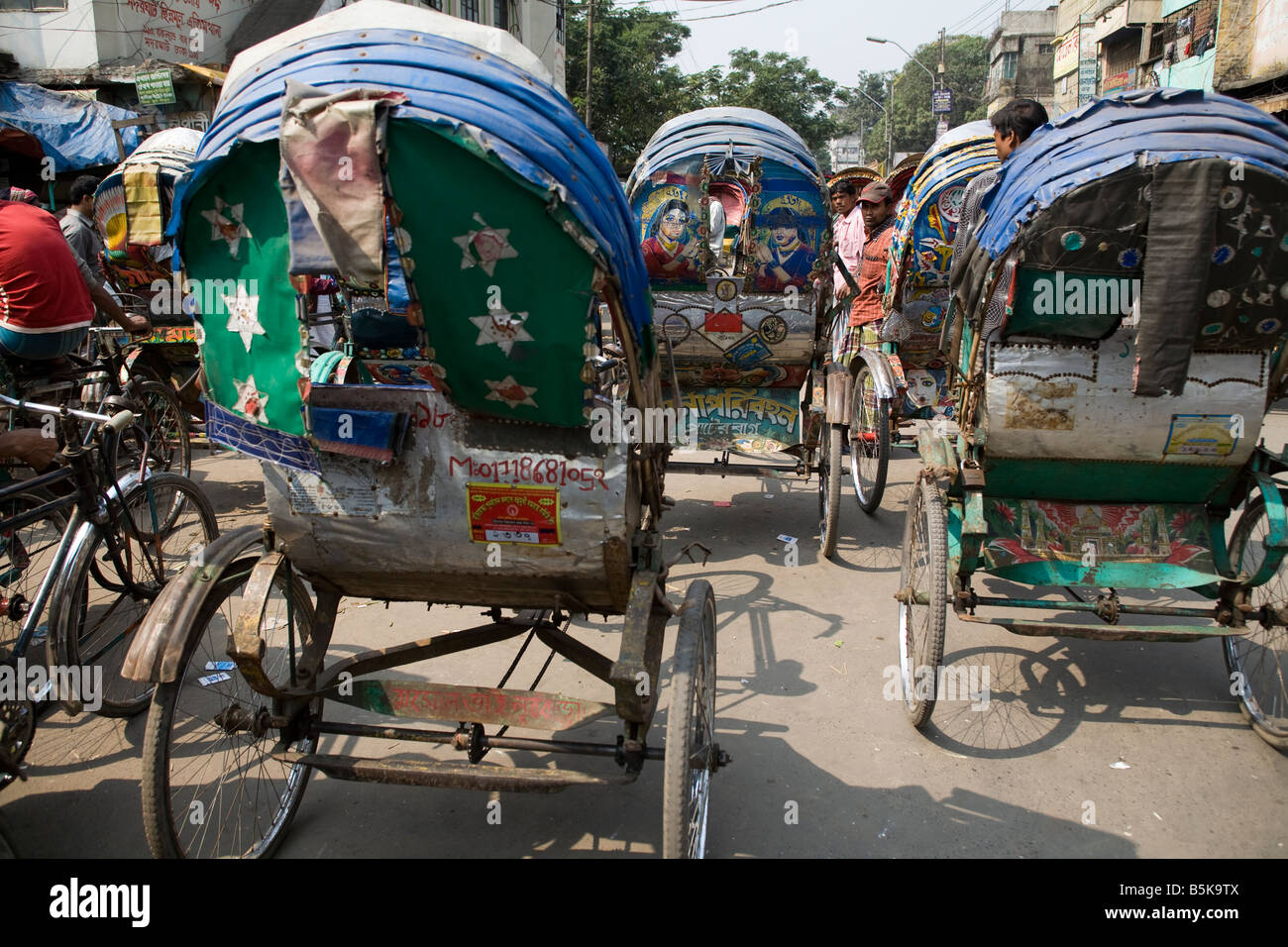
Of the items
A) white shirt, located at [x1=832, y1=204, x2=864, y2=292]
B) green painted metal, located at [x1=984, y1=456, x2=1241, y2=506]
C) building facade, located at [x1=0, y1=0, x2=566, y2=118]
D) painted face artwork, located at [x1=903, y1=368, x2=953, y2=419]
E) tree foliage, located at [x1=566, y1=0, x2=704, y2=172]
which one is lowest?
green painted metal, located at [x1=984, y1=456, x2=1241, y2=506]

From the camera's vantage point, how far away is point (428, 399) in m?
2.37

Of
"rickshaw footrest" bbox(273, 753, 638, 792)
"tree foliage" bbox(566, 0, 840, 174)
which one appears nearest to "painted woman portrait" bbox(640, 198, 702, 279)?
"rickshaw footrest" bbox(273, 753, 638, 792)

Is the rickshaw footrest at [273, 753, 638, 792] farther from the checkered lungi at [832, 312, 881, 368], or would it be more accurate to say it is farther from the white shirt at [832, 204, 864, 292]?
the white shirt at [832, 204, 864, 292]

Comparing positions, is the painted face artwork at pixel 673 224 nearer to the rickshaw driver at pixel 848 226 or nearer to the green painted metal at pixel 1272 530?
the rickshaw driver at pixel 848 226

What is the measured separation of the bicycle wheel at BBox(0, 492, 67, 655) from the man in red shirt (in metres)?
1.21

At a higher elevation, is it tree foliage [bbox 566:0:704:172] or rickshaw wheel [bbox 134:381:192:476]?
tree foliage [bbox 566:0:704:172]

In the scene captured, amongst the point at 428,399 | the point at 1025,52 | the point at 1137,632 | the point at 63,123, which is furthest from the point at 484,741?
the point at 1025,52

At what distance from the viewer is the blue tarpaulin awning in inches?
458

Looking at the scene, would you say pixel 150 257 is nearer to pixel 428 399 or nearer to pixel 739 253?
pixel 739 253

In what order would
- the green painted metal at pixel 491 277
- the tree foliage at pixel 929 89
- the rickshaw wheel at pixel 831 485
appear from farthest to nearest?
the tree foliage at pixel 929 89 < the rickshaw wheel at pixel 831 485 < the green painted metal at pixel 491 277

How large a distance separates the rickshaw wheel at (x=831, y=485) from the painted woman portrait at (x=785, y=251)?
1.08 metres

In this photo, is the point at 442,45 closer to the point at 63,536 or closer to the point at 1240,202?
the point at 63,536

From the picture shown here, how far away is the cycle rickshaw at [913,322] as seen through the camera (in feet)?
19.2

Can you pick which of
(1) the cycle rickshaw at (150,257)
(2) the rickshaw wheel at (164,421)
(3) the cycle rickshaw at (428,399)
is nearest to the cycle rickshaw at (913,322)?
(3) the cycle rickshaw at (428,399)
